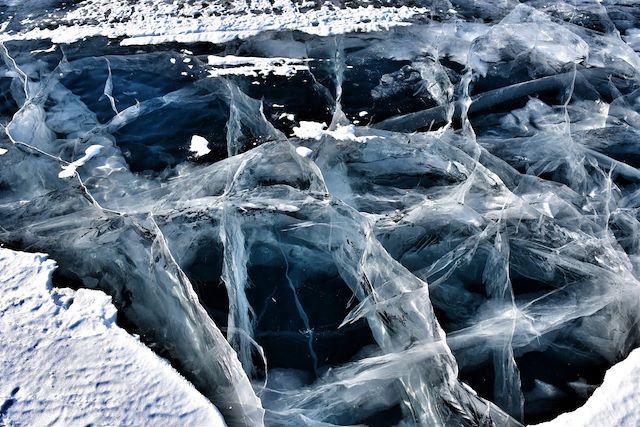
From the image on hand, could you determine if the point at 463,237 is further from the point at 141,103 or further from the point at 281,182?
the point at 141,103

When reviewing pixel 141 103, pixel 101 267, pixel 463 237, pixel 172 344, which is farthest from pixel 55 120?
pixel 463 237

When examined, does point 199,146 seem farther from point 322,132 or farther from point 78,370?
point 78,370

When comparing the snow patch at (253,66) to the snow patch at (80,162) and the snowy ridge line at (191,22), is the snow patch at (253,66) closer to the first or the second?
the snowy ridge line at (191,22)

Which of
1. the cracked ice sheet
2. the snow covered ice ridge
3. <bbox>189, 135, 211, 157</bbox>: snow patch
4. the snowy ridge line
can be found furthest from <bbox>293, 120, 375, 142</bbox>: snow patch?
the cracked ice sheet

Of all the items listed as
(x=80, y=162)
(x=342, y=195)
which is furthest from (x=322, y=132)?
(x=80, y=162)

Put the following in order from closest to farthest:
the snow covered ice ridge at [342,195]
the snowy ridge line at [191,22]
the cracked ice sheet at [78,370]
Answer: the cracked ice sheet at [78,370] → the snow covered ice ridge at [342,195] → the snowy ridge line at [191,22]

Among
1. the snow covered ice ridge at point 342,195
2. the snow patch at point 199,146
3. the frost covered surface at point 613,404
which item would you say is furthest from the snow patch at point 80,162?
the frost covered surface at point 613,404
